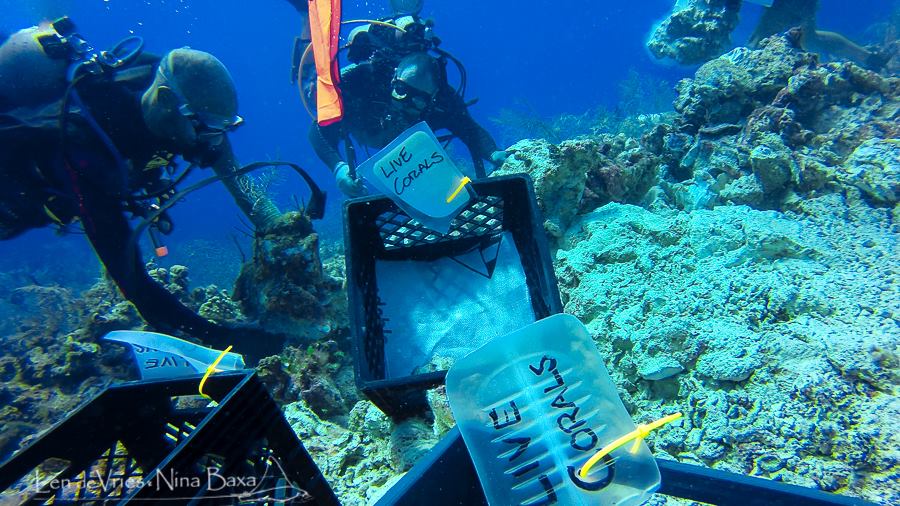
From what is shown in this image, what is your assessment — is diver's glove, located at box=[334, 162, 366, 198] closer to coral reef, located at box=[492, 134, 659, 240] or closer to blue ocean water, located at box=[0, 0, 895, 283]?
coral reef, located at box=[492, 134, 659, 240]

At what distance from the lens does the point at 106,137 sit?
3.24 metres

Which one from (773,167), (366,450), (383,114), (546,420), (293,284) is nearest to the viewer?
(546,420)

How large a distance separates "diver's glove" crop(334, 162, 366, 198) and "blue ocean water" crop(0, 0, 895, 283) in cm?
2375

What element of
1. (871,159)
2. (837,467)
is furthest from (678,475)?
(871,159)

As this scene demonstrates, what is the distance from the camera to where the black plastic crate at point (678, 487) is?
3.36 feet

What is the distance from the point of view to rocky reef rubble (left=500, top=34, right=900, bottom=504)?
4.46 ft

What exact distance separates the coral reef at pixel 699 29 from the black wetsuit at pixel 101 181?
897 centimetres

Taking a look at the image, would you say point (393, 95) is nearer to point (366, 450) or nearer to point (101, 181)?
point (101, 181)

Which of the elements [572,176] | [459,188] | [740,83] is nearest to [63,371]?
[459,188]

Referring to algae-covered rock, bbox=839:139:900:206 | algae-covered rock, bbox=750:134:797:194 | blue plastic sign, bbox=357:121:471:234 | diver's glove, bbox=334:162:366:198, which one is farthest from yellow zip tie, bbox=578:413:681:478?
diver's glove, bbox=334:162:366:198

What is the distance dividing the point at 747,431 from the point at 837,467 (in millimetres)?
234

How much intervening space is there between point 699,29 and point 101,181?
983 centimetres

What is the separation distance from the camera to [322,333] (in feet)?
11.1

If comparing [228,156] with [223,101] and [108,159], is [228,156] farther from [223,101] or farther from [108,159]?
[108,159]
